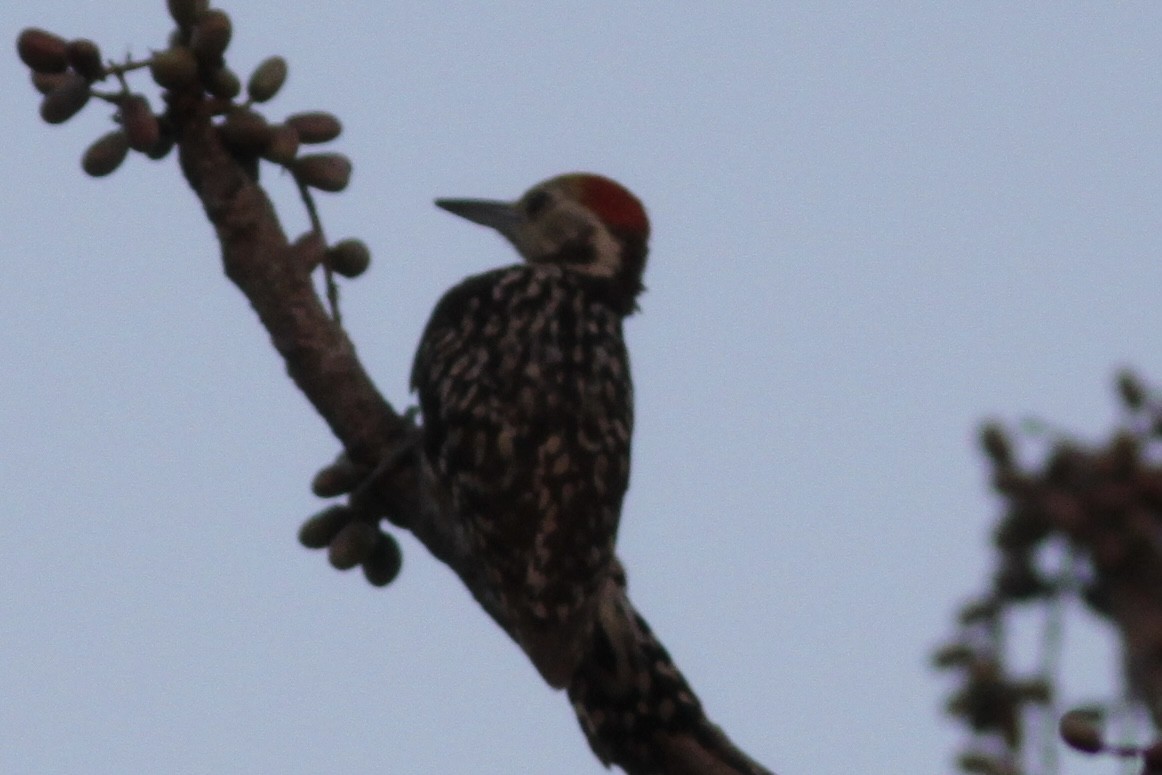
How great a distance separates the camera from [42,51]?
412 centimetres

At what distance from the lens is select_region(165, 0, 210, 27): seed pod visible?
4195mm

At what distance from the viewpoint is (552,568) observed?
4.60m

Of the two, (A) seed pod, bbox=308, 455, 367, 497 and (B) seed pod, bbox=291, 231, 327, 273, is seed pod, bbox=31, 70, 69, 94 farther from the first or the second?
(A) seed pod, bbox=308, 455, 367, 497

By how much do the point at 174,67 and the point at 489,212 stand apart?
265cm

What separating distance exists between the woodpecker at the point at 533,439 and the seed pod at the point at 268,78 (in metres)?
1.01

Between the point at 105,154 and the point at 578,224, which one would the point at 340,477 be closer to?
the point at 105,154

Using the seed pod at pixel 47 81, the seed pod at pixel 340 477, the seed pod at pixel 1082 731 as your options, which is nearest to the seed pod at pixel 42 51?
the seed pod at pixel 47 81

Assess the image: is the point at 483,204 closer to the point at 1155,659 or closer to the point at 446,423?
the point at 446,423

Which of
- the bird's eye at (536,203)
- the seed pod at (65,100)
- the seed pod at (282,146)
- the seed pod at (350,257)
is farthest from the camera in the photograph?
the bird's eye at (536,203)

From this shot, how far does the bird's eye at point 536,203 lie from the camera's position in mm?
6660

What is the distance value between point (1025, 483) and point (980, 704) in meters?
0.22

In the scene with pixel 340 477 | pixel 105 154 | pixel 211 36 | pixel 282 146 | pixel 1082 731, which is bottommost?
pixel 1082 731

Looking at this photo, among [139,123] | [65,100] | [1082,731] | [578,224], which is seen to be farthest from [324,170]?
[1082,731]

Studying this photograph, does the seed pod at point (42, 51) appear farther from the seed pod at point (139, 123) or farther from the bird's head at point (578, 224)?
the bird's head at point (578, 224)
